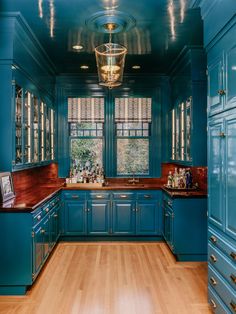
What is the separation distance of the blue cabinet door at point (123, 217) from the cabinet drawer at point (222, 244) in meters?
2.69

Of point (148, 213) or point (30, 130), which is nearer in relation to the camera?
point (30, 130)

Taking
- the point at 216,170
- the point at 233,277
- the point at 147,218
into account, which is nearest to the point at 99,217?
the point at 147,218

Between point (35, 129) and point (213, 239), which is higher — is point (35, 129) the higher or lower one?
the higher one

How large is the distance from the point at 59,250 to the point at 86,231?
64cm

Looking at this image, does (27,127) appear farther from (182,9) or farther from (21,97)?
(182,9)

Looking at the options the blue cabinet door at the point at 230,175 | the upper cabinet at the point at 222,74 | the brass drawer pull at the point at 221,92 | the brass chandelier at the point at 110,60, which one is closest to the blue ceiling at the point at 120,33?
the brass chandelier at the point at 110,60

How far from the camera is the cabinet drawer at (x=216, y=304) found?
275cm

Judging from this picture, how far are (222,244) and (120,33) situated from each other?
285cm

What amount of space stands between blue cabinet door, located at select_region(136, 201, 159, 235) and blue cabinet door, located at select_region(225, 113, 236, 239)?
9.95 feet

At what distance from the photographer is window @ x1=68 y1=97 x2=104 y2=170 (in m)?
6.37

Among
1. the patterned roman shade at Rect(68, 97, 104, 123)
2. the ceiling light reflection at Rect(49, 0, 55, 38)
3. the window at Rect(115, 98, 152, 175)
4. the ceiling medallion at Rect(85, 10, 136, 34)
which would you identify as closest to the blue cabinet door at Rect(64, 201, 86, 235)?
the window at Rect(115, 98, 152, 175)

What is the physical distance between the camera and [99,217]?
18.7 feet

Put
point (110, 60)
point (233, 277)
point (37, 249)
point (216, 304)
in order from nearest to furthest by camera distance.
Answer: point (233, 277) → point (216, 304) → point (110, 60) → point (37, 249)

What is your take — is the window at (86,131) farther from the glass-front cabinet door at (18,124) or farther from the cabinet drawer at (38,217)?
the cabinet drawer at (38,217)
